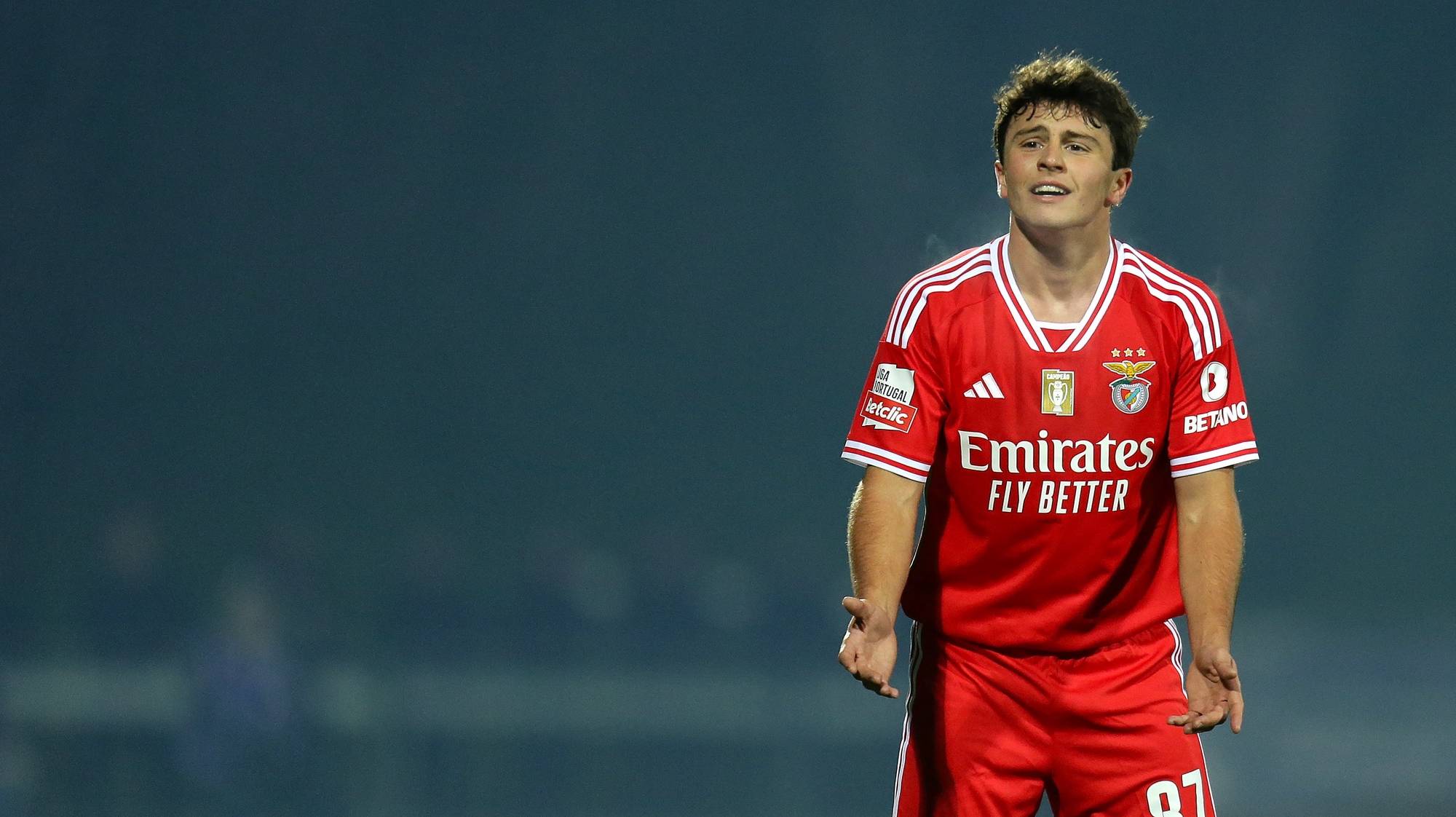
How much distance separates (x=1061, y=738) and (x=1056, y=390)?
2.08ft

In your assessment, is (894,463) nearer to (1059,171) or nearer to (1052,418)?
(1052,418)

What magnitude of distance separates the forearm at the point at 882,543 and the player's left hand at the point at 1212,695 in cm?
51

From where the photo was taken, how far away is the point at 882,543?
8.95 feet

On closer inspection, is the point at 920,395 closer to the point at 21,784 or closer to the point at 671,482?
the point at 671,482

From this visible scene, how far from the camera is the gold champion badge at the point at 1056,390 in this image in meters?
2.75

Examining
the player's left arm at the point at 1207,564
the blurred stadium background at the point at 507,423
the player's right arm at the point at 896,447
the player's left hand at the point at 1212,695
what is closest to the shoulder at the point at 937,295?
the player's right arm at the point at 896,447

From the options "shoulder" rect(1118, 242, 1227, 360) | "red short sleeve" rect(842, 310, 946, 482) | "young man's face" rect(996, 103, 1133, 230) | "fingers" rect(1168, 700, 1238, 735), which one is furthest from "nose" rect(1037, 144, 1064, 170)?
"fingers" rect(1168, 700, 1238, 735)

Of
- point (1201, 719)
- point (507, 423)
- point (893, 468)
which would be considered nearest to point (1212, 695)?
point (1201, 719)

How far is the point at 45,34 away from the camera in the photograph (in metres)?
5.53

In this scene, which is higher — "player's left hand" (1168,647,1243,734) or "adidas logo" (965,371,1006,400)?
"adidas logo" (965,371,1006,400)

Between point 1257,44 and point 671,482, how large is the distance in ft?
8.19

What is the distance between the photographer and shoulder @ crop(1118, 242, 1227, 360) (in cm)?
276

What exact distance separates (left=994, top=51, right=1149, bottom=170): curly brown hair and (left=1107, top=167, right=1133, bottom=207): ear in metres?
0.01

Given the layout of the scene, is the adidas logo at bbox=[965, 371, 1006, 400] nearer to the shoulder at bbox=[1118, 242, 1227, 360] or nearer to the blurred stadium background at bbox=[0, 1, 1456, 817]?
the shoulder at bbox=[1118, 242, 1227, 360]
